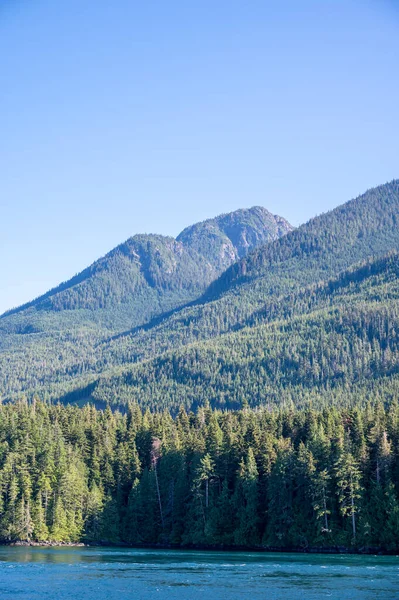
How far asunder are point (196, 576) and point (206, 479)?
47996 millimetres

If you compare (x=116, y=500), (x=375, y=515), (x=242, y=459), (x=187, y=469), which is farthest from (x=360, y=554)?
(x=116, y=500)

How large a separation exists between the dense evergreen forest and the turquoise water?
986 centimetres

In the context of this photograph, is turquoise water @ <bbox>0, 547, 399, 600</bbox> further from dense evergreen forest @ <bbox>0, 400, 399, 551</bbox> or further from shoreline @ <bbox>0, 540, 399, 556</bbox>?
dense evergreen forest @ <bbox>0, 400, 399, 551</bbox>

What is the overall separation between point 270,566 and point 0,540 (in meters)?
56.2

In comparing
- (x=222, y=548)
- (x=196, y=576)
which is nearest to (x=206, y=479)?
(x=222, y=548)

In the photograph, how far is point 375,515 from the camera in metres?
134

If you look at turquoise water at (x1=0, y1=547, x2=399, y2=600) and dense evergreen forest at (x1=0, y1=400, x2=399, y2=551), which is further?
dense evergreen forest at (x1=0, y1=400, x2=399, y2=551)

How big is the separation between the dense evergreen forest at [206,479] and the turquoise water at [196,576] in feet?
32.4

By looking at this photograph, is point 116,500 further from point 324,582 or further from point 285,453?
point 324,582

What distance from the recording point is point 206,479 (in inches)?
6083

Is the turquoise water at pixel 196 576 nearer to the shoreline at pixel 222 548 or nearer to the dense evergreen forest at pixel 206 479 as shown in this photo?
the shoreline at pixel 222 548

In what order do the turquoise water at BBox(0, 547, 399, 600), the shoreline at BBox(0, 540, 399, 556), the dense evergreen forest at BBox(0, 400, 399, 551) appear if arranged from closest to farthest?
the turquoise water at BBox(0, 547, 399, 600) < the shoreline at BBox(0, 540, 399, 556) < the dense evergreen forest at BBox(0, 400, 399, 551)

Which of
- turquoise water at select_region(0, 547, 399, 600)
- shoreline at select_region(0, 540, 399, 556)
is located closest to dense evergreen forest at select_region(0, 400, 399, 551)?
shoreline at select_region(0, 540, 399, 556)

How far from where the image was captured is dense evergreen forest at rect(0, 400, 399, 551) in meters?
138
